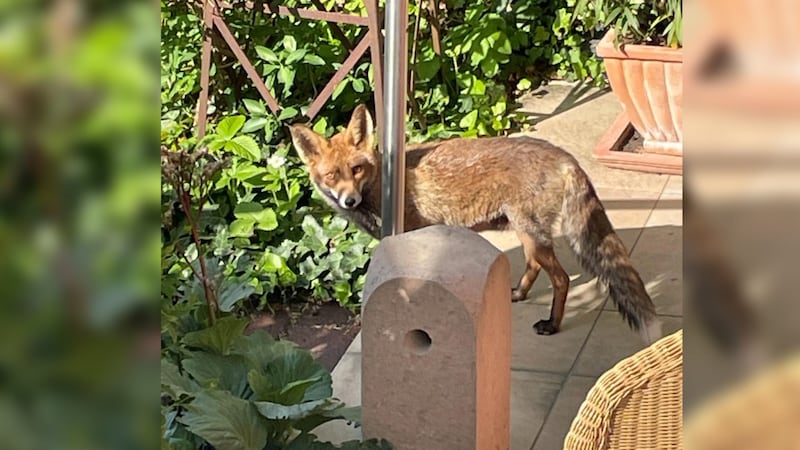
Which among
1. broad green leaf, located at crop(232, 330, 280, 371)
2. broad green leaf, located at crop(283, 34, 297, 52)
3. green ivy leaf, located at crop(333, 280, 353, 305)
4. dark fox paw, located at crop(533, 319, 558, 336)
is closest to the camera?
broad green leaf, located at crop(232, 330, 280, 371)

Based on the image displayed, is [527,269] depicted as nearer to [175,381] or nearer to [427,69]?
[175,381]

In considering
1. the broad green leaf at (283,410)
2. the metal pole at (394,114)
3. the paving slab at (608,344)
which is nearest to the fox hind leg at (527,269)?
the paving slab at (608,344)

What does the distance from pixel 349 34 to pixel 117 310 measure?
553 centimetres

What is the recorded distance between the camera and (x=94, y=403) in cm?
51

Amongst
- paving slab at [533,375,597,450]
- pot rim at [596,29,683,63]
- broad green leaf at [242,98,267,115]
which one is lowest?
paving slab at [533,375,597,450]

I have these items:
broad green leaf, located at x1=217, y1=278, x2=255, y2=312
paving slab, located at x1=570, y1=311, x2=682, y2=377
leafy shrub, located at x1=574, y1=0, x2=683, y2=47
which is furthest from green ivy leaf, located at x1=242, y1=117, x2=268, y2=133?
broad green leaf, located at x1=217, y1=278, x2=255, y2=312

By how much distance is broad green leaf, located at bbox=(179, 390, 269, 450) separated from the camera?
2.31 meters

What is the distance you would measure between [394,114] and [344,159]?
818 millimetres

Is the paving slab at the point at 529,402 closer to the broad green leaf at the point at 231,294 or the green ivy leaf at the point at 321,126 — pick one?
the broad green leaf at the point at 231,294

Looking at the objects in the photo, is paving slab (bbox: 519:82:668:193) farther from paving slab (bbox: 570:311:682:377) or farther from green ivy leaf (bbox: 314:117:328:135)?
paving slab (bbox: 570:311:682:377)

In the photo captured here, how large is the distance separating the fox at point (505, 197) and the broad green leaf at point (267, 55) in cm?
162

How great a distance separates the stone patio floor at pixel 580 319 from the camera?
10.6 ft

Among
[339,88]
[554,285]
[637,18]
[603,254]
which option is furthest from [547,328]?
[339,88]

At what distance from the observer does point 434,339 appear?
2533 millimetres
